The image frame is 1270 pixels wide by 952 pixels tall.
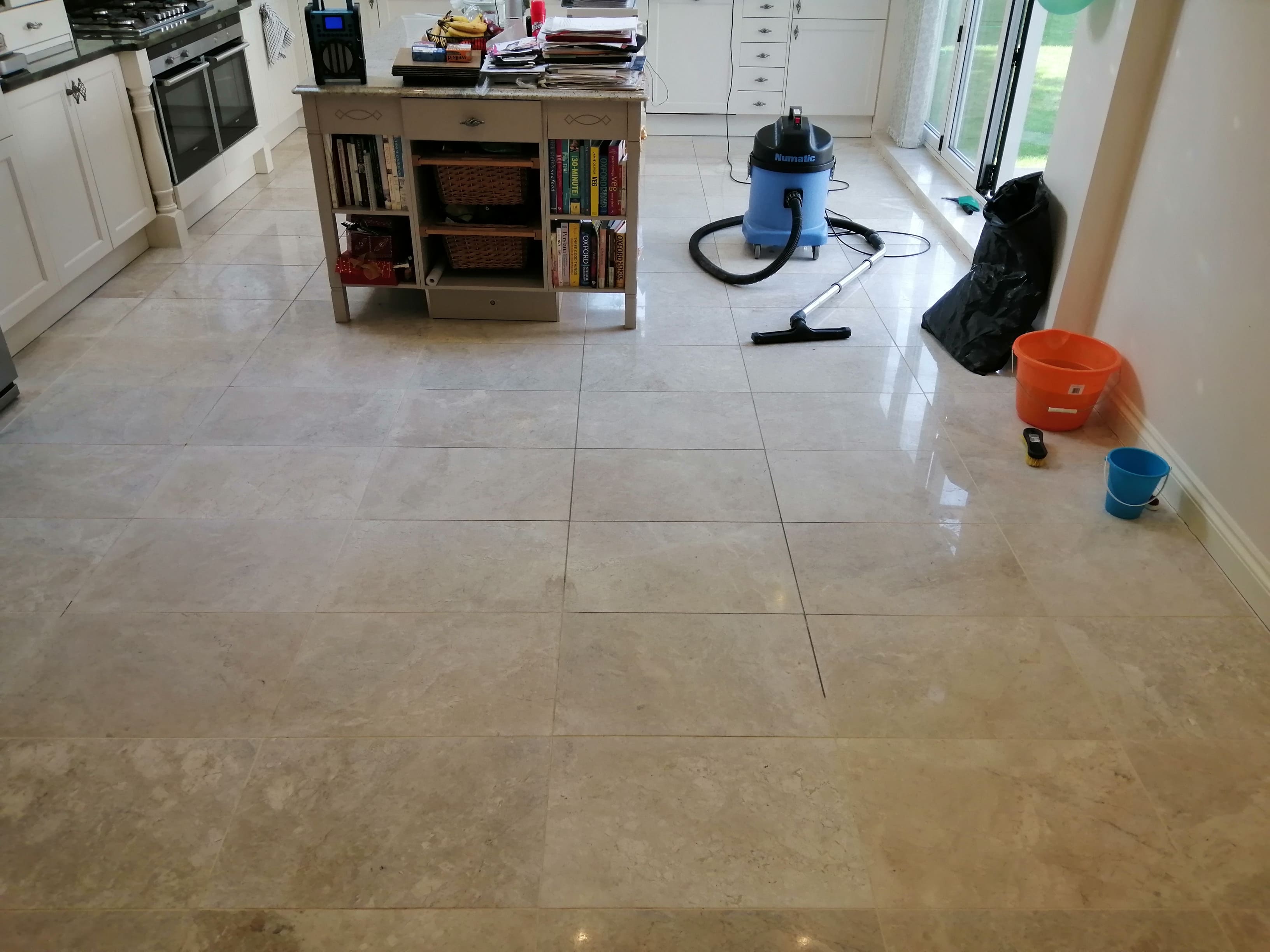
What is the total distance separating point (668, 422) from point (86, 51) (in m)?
2.61

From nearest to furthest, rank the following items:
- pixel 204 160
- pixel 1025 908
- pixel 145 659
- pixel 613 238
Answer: pixel 1025 908, pixel 145 659, pixel 613 238, pixel 204 160

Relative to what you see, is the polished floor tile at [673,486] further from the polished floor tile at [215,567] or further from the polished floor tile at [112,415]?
the polished floor tile at [112,415]

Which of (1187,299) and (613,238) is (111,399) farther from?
(1187,299)

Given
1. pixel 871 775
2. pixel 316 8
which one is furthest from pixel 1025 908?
pixel 316 8

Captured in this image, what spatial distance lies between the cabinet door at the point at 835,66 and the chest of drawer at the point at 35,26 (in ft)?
12.1

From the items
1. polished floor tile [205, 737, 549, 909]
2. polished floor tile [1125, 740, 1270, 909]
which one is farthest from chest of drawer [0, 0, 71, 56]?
polished floor tile [1125, 740, 1270, 909]

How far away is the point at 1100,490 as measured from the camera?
2.61 meters

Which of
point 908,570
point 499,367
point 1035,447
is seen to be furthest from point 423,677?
point 1035,447

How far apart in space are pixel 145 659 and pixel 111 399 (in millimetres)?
1288

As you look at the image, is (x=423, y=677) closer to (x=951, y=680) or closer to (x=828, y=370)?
(x=951, y=680)

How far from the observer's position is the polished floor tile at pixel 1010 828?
1596mm

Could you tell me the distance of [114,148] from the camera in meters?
3.72

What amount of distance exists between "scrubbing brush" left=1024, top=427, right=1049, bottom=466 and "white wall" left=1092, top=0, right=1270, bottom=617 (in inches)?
11.4

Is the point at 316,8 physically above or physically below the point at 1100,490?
above
